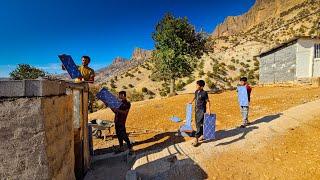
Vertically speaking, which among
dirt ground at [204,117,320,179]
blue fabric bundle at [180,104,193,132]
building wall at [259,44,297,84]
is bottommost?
dirt ground at [204,117,320,179]

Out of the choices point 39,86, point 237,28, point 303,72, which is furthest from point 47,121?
point 237,28

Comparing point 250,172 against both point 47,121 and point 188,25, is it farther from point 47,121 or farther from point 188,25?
point 188,25

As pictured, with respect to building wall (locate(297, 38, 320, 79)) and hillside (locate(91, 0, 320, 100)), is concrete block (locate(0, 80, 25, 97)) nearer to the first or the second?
building wall (locate(297, 38, 320, 79))

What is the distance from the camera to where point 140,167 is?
27.3ft

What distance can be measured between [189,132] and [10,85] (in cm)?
778

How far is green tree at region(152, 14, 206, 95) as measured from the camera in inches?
1135

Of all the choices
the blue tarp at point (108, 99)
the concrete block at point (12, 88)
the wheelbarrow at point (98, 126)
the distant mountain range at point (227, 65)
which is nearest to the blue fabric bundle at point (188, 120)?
the blue tarp at point (108, 99)

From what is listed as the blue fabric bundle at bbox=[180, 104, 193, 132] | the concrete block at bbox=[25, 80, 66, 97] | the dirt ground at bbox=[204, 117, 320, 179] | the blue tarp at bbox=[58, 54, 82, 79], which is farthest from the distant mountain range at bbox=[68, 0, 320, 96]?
the concrete block at bbox=[25, 80, 66, 97]

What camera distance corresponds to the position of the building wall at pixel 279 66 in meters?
26.5

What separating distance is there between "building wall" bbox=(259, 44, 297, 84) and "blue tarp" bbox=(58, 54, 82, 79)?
847 inches

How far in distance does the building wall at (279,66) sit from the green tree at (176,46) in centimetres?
649

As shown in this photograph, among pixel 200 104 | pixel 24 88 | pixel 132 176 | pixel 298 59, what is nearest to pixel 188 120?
pixel 200 104

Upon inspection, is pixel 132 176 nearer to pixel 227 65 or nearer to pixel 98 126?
pixel 98 126

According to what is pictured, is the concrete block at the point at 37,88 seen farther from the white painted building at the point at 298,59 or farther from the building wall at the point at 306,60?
the building wall at the point at 306,60
